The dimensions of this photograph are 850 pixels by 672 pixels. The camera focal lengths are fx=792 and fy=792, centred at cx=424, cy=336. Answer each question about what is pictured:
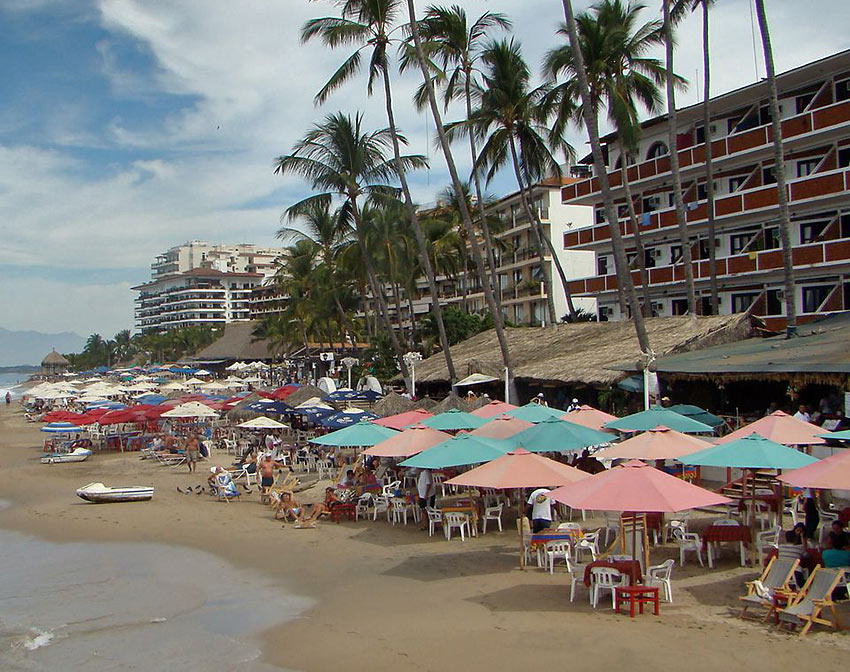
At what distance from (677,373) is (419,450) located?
31.9 feet

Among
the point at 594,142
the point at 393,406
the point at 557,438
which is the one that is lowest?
the point at 557,438

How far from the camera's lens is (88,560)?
13.9 meters

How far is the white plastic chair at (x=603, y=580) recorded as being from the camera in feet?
31.2

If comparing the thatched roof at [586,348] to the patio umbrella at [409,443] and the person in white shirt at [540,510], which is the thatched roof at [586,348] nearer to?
the patio umbrella at [409,443]

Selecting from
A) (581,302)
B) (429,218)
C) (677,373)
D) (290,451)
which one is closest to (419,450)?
(677,373)

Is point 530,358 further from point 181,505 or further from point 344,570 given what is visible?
point 344,570

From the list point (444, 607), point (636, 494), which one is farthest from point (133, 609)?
point (636, 494)

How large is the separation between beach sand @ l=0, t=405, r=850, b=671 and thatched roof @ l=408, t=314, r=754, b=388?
35.2 ft

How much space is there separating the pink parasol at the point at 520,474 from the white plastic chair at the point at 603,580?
1630 millimetres

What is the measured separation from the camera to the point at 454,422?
17.4 m

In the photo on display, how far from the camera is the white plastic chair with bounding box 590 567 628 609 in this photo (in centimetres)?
951

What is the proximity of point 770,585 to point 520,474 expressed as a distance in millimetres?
3570

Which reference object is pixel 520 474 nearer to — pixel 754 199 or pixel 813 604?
pixel 813 604

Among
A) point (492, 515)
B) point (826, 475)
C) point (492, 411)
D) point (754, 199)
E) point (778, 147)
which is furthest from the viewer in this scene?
point (754, 199)
